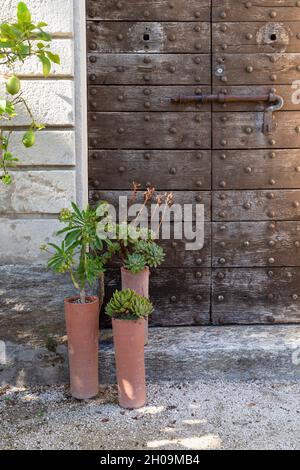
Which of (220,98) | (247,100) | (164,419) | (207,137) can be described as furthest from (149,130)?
(164,419)

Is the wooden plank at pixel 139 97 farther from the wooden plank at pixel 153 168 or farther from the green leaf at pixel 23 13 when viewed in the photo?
the green leaf at pixel 23 13

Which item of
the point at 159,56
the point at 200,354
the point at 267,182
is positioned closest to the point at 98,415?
the point at 200,354

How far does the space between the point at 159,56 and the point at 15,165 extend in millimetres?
1046

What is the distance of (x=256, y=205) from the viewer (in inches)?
140

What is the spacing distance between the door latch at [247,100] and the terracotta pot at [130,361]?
1.31 meters

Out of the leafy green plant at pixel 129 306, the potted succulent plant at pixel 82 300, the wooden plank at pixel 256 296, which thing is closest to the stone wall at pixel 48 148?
the potted succulent plant at pixel 82 300

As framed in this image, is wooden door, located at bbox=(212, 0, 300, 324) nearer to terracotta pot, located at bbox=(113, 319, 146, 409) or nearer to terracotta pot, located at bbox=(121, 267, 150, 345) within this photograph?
terracotta pot, located at bbox=(121, 267, 150, 345)

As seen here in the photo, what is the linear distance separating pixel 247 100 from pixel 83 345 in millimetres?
1642

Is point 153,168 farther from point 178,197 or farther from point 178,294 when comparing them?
point 178,294

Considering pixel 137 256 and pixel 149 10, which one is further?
pixel 149 10

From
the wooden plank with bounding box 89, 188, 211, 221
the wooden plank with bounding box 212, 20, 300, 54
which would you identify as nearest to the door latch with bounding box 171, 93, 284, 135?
the wooden plank with bounding box 212, 20, 300, 54

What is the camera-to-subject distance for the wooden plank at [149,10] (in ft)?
11.2

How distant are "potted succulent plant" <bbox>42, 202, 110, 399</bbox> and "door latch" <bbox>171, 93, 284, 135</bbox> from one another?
874mm

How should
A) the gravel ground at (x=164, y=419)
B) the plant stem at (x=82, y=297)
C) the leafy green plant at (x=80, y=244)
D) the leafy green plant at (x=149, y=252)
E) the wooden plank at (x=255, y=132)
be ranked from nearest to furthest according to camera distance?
the gravel ground at (x=164, y=419), the leafy green plant at (x=80, y=244), the plant stem at (x=82, y=297), the leafy green plant at (x=149, y=252), the wooden plank at (x=255, y=132)
